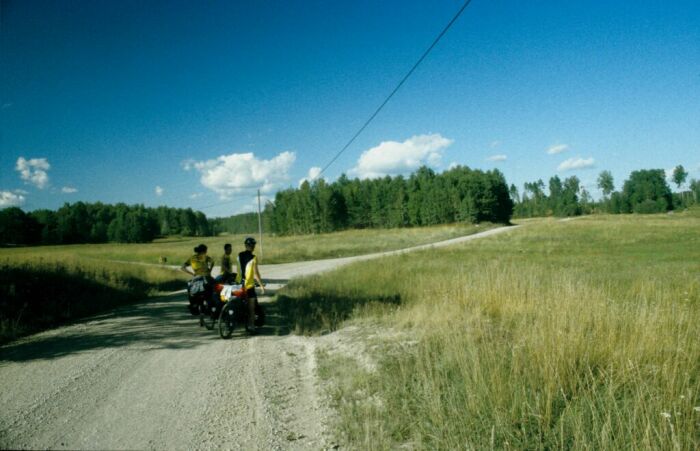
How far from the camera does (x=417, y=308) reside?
27.1 feet

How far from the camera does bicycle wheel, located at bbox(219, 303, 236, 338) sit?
8.26m

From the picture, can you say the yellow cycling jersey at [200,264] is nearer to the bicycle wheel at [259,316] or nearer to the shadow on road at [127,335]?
the shadow on road at [127,335]

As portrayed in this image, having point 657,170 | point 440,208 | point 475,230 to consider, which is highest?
point 657,170

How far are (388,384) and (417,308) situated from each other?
3678 mm

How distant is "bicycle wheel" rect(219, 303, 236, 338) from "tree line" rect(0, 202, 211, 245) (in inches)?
3213

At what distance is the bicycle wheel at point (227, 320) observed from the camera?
826 centimetres

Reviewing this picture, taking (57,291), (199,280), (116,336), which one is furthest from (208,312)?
(57,291)

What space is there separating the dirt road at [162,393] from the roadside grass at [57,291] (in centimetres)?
230

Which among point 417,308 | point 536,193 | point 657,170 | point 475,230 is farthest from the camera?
point 536,193

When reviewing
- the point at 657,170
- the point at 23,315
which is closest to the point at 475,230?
the point at 23,315

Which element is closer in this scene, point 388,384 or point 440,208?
point 388,384

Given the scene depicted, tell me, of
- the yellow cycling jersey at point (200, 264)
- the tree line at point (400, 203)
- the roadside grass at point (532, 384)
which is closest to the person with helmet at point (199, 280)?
the yellow cycling jersey at point (200, 264)

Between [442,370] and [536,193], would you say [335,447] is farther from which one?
[536,193]

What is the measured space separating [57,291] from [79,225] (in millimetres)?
95575
